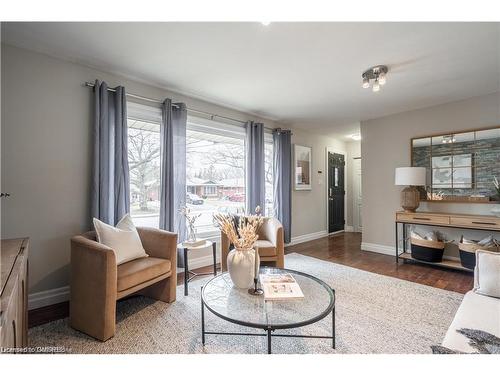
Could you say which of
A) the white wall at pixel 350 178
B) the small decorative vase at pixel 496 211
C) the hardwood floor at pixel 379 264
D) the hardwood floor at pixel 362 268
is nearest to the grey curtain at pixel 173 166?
the hardwood floor at pixel 362 268

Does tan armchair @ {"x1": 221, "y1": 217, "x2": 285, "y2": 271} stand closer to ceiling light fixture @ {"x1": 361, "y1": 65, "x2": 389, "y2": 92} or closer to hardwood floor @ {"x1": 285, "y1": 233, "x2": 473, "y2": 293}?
hardwood floor @ {"x1": 285, "y1": 233, "x2": 473, "y2": 293}

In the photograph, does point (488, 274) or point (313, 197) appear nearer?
point (488, 274)

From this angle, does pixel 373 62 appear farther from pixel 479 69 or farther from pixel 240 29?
pixel 240 29

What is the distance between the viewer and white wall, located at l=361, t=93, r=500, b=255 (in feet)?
10.6

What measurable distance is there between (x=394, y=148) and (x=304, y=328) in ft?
11.0

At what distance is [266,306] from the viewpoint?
149cm

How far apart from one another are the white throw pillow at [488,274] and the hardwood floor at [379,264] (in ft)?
4.18

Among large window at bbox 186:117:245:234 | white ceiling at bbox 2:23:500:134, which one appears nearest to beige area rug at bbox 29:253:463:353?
large window at bbox 186:117:245:234

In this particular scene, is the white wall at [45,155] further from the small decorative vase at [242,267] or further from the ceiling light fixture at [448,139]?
the ceiling light fixture at [448,139]

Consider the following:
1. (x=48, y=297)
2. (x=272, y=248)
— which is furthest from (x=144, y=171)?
(x=272, y=248)

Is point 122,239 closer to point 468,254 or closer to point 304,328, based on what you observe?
point 304,328

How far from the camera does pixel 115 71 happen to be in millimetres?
Answer: 2549

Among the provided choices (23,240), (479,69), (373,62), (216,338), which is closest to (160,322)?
(216,338)

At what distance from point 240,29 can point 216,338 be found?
2.31 meters
